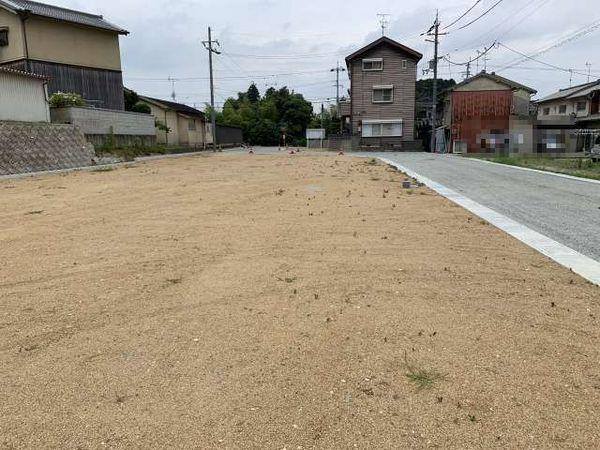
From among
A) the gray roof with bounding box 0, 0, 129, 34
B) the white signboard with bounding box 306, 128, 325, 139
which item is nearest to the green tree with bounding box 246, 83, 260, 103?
the white signboard with bounding box 306, 128, 325, 139

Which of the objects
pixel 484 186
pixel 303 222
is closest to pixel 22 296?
pixel 303 222

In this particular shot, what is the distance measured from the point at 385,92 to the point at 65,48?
2381 centimetres

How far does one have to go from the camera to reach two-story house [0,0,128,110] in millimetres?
24875

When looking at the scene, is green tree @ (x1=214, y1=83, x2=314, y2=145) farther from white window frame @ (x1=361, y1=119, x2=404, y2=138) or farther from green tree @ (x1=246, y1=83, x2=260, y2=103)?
white window frame @ (x1=361, y1=119, x2=404, y2=138)

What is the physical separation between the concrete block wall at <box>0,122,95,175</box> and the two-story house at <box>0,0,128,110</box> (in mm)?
5562

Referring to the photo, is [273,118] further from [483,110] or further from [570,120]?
[570,120]

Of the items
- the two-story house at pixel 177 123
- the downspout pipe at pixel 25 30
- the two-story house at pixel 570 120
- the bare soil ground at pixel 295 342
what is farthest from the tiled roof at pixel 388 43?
the bare soil ground at pixel 295 342

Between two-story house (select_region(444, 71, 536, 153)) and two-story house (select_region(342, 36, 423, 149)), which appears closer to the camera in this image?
two-story house (select_region(444, 71, 536, 153))

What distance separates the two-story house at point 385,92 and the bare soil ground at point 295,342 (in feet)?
111

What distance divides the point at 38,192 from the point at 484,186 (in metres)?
11.3

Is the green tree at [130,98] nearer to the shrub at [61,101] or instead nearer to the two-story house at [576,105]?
the shrub at [61,101]

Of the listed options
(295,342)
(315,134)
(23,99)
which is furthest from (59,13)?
(295,342)

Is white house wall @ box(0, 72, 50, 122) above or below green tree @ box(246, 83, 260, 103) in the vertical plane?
below

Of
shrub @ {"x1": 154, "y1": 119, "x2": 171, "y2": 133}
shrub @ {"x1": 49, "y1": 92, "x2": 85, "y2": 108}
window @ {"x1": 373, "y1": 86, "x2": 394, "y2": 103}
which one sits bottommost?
shrub @ {"x1": 154, "y1": 119, "x2": 171, "y2": 133}
